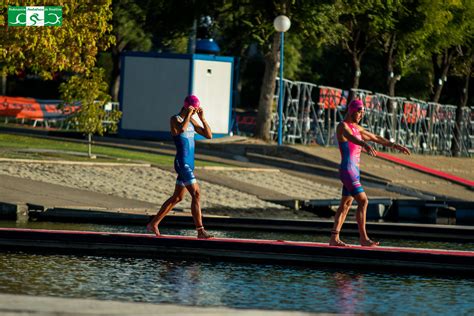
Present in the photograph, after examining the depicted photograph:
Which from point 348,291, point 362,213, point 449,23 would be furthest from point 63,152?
point 449,23

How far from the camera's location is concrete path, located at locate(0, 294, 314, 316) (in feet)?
35.9

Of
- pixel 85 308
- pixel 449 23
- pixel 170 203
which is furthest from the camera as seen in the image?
pixel 449 23

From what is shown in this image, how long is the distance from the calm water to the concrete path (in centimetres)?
154

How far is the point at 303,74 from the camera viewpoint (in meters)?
81.4

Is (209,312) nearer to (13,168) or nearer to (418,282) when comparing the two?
(418,282)

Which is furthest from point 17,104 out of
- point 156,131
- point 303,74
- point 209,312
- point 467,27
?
point 209,312

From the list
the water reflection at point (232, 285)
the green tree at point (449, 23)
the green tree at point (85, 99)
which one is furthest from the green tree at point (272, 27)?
the water reflection at point (232, 285)

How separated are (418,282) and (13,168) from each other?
50.3 ft

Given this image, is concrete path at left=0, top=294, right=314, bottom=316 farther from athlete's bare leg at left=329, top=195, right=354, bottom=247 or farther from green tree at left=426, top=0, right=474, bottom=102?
green tree at left=426, top=0, right=474, bottom=102

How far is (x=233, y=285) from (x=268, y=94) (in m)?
29.4

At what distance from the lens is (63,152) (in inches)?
1350

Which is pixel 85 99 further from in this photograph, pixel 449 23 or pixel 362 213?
pixel 449 23

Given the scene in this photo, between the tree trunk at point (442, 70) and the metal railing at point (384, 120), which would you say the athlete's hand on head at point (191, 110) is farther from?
the tree trunk at point (442, 70)

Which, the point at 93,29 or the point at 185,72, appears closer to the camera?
the point at 93,29
